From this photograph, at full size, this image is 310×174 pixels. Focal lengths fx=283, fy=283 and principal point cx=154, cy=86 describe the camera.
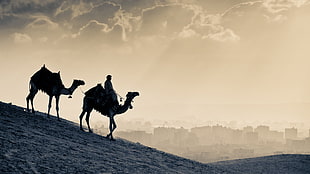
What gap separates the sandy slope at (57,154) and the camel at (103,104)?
204cm

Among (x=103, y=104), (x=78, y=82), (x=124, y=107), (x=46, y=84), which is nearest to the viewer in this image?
(x=103, y=104)

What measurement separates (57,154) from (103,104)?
19.9 ft

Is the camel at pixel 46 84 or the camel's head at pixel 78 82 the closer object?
the camel at pixel 46 84

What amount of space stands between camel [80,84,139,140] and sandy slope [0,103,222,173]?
2042mm

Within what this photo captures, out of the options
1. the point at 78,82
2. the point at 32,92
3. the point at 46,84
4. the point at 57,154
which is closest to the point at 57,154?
the point at 57,154

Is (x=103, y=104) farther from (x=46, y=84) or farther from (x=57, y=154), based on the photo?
(x=57, y=154)

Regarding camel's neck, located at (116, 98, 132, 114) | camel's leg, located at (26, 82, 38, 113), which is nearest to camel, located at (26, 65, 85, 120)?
camel's leg, located at (26, 82, 38, 113)

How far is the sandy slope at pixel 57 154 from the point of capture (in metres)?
7.72

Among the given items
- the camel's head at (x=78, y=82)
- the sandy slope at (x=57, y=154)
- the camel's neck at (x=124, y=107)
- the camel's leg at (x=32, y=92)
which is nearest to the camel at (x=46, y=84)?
the camel's leg at (x=32, y=92)

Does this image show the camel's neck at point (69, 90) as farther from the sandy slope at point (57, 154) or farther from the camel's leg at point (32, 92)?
the sandy slope at point (57, 154)

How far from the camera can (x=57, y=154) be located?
8992mm

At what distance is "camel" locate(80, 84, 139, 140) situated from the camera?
14.8 metres

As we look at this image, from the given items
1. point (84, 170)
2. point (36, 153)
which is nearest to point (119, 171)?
point (84, 170)

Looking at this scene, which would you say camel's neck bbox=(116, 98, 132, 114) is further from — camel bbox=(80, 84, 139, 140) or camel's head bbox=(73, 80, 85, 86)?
camel's head bbox=(73, 80, 85, 86)
